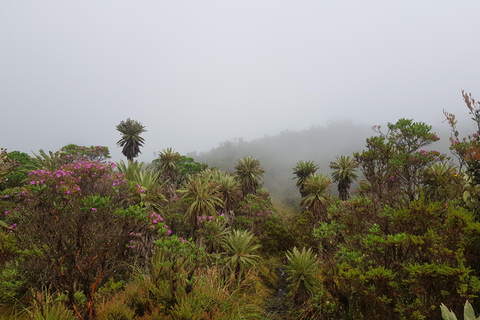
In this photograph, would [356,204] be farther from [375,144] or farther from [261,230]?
[261,230]

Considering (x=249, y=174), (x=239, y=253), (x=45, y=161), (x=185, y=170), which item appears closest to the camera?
(x=239, y=253)

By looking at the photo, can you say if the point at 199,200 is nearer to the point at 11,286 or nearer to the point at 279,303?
the point at 279,303

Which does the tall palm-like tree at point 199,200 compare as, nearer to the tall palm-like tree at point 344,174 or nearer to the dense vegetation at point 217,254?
the dense vegetation at point 217,254

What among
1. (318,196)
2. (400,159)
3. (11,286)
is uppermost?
(400,159)

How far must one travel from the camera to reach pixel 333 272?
6.00m

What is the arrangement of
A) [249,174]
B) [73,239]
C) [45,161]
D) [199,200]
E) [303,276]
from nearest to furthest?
[73,239] → [303,276] → [199,200] → [45,161] → [249,174]

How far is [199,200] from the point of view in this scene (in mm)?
12141

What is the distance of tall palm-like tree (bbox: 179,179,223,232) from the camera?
11980mm

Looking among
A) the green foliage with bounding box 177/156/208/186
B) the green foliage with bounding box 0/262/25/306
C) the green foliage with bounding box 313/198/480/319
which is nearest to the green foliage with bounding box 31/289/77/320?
the green foliage with bounding box 0/262/25/306

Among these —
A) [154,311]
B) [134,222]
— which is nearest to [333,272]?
[154,311]

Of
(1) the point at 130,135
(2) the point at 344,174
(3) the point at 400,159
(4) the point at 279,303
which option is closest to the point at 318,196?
(2) the point at 344,174

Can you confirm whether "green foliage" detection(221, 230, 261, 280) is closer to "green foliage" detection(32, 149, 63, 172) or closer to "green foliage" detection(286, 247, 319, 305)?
"green foliage" detection(286, 247, 319, 305)

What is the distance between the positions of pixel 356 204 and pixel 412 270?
479cm

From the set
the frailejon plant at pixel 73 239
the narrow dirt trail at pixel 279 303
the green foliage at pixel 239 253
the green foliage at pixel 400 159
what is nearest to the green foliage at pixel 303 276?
the narrow dirt trail at pixel 279 303
